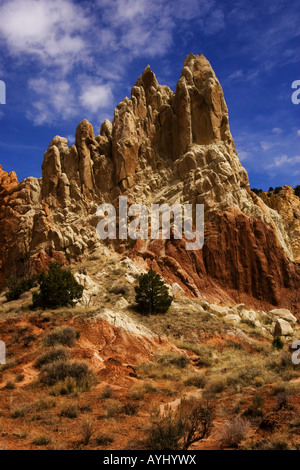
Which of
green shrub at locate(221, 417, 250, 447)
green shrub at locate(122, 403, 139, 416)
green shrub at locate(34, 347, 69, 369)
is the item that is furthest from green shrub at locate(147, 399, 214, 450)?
green shrub at locate(34, 347, 69, 369)

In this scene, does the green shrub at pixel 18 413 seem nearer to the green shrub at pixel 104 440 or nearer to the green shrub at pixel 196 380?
the green shrub at pixel 104 440

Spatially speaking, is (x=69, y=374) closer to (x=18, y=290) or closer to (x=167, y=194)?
(x=18, y=290)

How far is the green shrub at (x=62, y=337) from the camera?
2053 centimetres

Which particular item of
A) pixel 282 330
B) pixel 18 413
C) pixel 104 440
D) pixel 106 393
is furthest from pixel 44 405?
pixel 282 330

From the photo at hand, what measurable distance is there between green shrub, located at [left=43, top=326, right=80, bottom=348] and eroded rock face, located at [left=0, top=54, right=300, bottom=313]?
17503mm

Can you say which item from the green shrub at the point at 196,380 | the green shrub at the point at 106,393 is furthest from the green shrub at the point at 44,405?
the green shrub at the point at 196,380

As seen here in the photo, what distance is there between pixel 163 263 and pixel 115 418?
26349 mm

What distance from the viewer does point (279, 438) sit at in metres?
9.21

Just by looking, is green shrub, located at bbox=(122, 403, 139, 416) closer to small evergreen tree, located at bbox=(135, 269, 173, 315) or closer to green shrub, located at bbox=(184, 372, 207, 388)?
green shrub, located at bbox=(184, 372, 207, 388)

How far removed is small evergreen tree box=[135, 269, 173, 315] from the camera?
28938mm

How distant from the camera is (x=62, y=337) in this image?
2072 centimetres

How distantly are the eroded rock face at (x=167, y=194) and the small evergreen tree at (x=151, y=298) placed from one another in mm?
8031

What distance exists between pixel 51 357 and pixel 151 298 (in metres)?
11.5

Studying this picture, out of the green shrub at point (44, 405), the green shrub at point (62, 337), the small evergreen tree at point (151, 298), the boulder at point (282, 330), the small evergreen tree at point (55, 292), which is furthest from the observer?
the boulder at point (282, 330)
